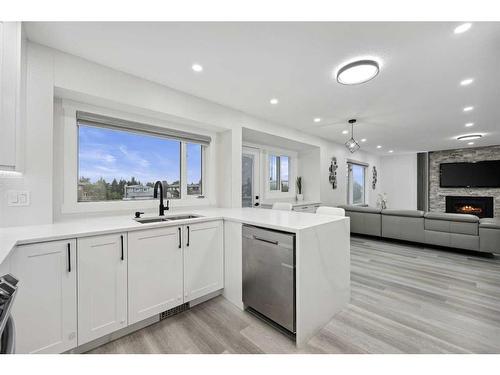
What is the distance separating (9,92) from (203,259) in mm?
1841

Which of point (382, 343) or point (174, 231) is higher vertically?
point (174, 231)

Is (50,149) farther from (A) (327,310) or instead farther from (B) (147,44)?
(A) (327,310)

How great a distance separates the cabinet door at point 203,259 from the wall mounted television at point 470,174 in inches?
332

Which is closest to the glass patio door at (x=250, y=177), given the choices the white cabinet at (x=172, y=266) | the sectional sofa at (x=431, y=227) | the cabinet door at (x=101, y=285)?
the white cabinet at (x=172, y=266)

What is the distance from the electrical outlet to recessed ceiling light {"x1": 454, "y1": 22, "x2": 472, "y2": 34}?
3.56 meters

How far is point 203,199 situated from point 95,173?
1362 mm

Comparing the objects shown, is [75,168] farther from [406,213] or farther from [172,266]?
[406,213]

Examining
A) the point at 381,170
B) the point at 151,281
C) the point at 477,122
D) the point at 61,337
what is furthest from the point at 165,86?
the point at 381,170

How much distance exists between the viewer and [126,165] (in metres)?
2.57

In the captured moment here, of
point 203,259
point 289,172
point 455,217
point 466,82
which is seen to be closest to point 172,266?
point 203,259

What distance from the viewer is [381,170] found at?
8469 mm

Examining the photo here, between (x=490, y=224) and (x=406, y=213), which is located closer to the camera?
(x=490, y=224)

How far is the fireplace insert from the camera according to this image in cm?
653

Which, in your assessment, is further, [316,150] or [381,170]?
[381,170]
